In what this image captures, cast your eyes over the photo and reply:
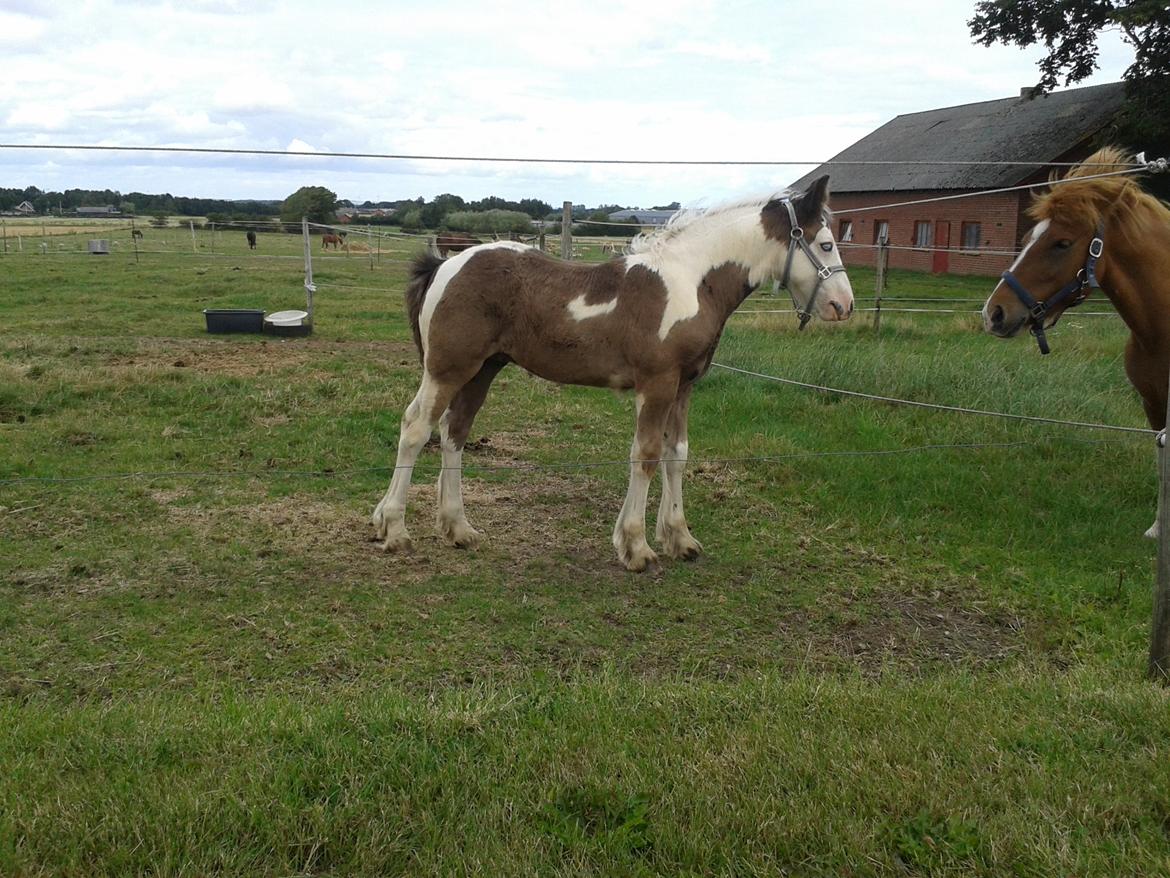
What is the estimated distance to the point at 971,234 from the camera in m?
32.6

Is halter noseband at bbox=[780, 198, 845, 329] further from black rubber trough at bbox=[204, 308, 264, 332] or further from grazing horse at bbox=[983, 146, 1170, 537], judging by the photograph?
black rubber trough at bbox=[204, 308, 264, 332]

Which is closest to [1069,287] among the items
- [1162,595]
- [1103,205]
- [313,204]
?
[1103,205]

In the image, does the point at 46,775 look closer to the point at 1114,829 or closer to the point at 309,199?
the point at 1114,829

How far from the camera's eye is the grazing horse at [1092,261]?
5.05m

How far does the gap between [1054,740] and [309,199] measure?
37801 millimetres

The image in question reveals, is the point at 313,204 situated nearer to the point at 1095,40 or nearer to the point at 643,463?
the point at 1095,40

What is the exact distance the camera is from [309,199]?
37281 millimetres

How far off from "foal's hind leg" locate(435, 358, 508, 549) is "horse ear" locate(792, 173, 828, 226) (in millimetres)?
1984

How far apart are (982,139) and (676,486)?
32.3 metres

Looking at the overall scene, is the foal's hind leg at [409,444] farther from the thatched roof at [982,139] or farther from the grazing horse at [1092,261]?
the thatched roof at [982,139]

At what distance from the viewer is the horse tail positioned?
579cm

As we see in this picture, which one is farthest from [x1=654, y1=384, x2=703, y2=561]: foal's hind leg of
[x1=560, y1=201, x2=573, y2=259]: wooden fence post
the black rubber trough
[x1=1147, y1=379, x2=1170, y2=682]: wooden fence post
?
the black rubber trough

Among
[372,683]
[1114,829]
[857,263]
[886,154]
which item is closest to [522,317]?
[372,683]

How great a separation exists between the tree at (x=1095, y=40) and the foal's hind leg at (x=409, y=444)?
21.1 m
